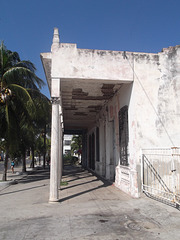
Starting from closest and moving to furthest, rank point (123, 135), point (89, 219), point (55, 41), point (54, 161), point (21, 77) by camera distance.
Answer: point (89, 219)
point (54, 161)
point (55, 41)
point (123, 135)
point (21, 77)

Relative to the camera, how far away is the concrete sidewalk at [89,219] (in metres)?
4.98

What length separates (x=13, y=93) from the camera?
13.3 meters

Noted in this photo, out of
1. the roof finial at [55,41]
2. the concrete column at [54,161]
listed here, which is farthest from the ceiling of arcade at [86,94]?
the concrete column at [54,161]

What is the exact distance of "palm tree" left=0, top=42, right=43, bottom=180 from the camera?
1257 cm

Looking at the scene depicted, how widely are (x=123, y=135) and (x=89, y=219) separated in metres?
5.24

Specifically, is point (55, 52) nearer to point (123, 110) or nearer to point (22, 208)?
point (123, 110)

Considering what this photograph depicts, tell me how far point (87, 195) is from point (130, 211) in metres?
2.93

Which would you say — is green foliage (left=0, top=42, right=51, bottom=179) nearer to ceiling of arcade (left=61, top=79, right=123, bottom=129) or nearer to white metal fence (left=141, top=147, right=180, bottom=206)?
ceiling of arcade (left=61, top=79, right=123, bottom=129)

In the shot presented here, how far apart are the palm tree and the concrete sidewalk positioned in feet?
17.0

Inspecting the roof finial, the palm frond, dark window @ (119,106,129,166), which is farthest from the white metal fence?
the palm frond

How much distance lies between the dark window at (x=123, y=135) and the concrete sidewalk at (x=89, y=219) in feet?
6.73

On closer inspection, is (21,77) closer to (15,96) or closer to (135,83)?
(15,96)

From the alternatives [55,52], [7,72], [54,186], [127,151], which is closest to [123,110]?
[127,151]

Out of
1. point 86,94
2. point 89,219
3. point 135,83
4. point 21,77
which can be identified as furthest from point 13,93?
point 89,219
